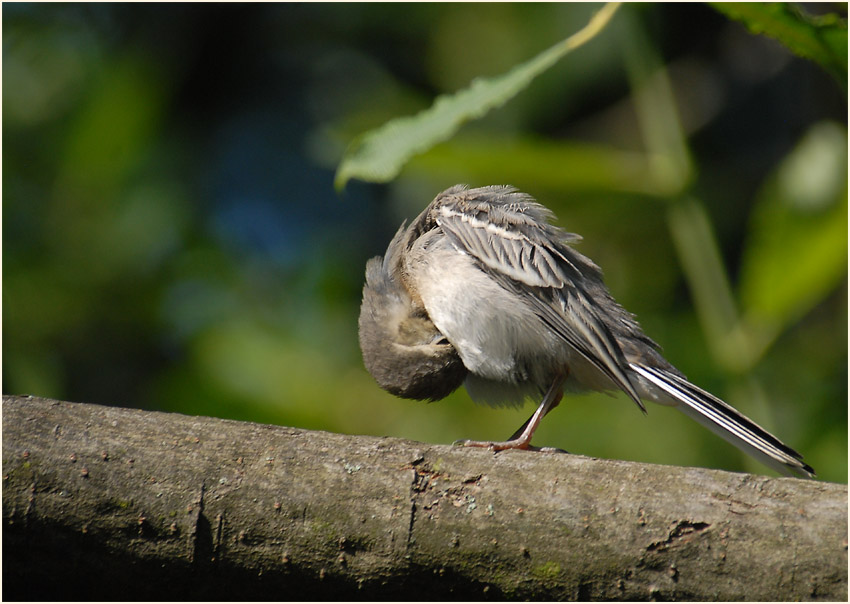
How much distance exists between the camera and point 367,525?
2355 millimetres

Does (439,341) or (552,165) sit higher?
(552,165)

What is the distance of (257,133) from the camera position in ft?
30.5

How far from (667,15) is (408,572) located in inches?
262

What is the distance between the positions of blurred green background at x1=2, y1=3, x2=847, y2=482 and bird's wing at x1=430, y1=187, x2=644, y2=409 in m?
0.19

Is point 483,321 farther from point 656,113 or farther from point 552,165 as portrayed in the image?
point 656,113

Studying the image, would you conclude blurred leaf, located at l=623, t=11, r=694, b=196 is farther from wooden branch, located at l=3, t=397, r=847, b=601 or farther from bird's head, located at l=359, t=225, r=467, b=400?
wooden branch, located at l=3, t=397, r=847, b=601

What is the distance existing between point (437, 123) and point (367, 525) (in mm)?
1315

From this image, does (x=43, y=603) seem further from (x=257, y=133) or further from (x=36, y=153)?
(x=257, y=133)

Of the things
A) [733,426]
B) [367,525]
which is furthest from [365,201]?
[367,525]

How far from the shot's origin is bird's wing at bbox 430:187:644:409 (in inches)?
140

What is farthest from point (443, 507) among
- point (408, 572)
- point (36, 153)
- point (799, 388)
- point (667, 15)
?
point (667, 15)

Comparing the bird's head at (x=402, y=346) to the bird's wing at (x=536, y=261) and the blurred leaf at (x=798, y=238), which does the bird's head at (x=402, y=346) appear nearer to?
the bird's wing at (x=536, y=261)

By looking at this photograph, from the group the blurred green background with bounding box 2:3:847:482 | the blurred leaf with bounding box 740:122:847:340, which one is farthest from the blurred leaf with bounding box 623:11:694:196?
the blurred leaf with bounding box 740:122:847:340

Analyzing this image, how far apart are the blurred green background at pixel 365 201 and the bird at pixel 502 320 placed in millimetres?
330
